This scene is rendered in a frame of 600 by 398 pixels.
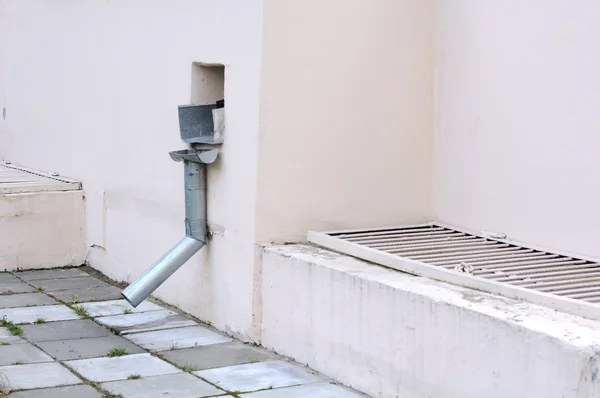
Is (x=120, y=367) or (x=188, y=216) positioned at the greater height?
(x=188, y=216)

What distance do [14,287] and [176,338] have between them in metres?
2.22

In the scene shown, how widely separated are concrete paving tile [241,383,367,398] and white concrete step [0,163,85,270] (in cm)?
413

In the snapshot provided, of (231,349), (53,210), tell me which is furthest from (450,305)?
(53,210)

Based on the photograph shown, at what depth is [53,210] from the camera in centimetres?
890

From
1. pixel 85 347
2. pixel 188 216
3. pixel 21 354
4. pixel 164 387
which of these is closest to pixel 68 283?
pixel 188 216

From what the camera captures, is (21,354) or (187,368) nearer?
(187,368)

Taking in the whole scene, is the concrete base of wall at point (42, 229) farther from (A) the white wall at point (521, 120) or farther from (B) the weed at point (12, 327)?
(A) the white wall at point (521, 120)

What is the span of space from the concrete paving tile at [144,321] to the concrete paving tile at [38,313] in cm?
30

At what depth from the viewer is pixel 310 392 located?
17.8 feet

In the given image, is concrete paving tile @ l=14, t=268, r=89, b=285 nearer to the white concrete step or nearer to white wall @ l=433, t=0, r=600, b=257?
the white concrete step

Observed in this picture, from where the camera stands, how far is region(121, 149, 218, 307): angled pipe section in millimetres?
6773

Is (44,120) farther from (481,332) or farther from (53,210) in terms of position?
(481,332)

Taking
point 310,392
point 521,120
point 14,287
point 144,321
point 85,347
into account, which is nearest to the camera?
point 310,392

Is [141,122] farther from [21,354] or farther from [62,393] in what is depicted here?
[62,393]
